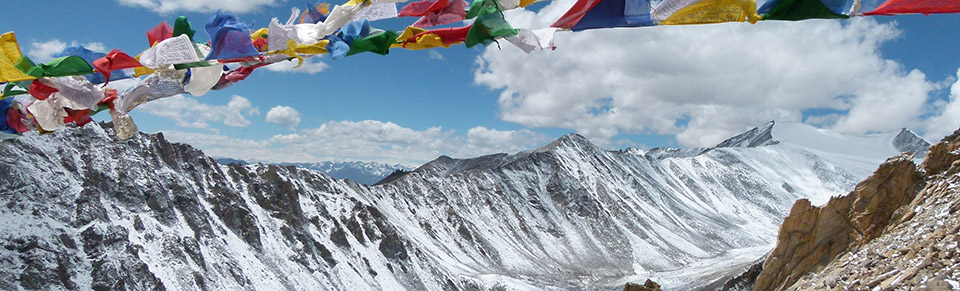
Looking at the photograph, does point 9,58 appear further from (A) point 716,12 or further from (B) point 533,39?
(A) point 716,12

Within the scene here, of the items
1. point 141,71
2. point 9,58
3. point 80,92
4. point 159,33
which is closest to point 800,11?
point 159,33

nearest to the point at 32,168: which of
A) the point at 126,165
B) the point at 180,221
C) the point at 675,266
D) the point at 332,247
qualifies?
the point at 126,165

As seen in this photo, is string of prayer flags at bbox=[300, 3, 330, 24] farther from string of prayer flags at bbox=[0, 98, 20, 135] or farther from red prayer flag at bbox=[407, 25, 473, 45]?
string of prayer flags at bbox=[0, 98, 20, 135]

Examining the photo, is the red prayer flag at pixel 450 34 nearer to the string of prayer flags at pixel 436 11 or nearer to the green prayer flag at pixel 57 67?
the string of prayer flags at pixel 436 11

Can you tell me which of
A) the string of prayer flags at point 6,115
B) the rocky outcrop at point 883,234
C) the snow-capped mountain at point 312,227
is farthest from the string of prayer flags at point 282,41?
the snow-capped mountain at point 312,227

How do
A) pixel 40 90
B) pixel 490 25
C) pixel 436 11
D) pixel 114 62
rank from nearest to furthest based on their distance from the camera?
pixel 490 25 → pixel 114 62 → pixel 40 90 → pixel 436 11

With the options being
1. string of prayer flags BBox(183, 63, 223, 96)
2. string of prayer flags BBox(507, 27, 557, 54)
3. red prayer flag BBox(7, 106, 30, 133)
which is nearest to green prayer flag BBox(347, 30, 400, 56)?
string of prayer flags BBox(507, 27, 557, 54)
